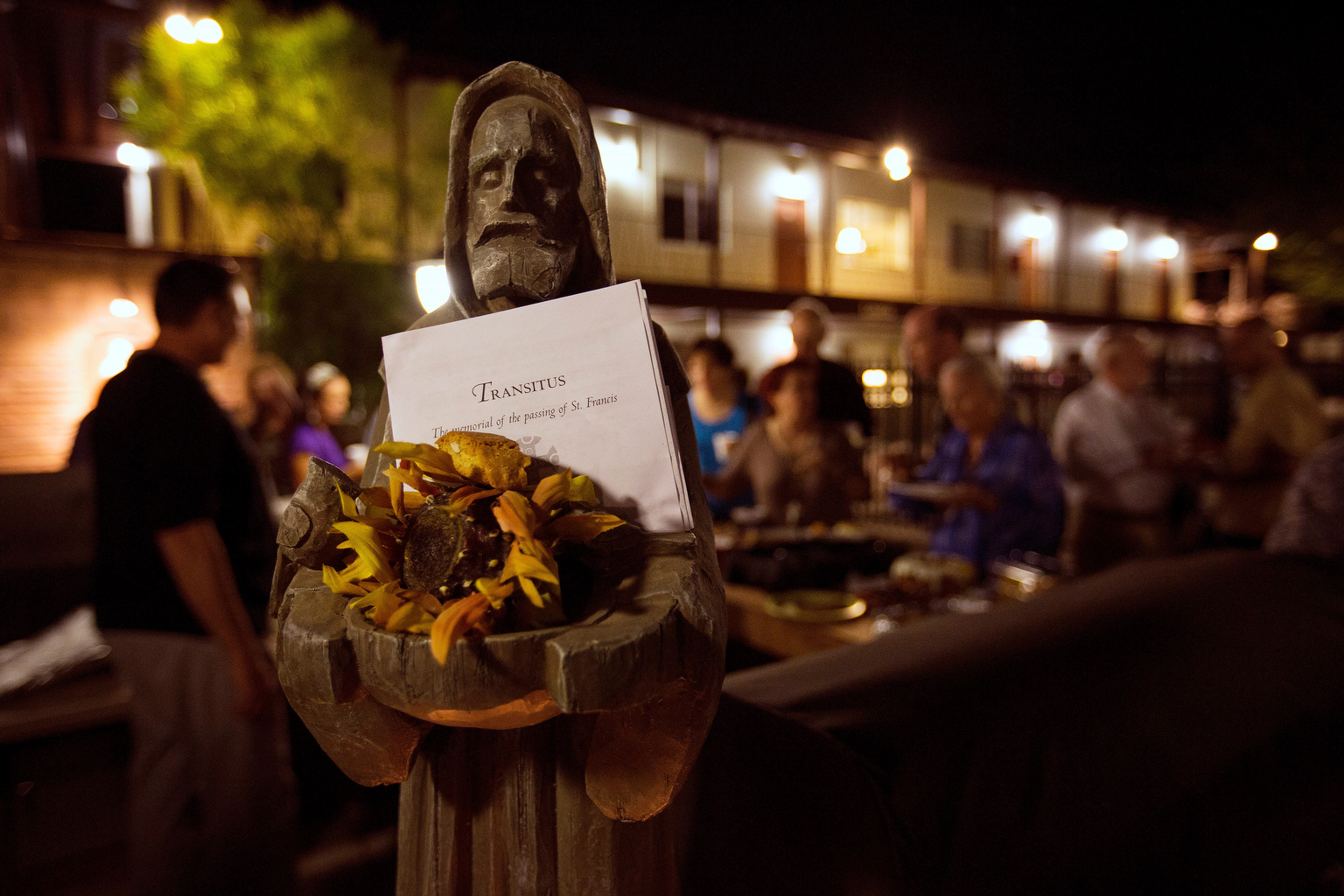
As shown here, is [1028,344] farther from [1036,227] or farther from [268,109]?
[268,109]

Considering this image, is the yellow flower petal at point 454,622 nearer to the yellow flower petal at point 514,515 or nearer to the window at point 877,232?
the yellow flower petal at point 514,515

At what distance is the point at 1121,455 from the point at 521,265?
13.1ft

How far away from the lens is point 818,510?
371 centimetres

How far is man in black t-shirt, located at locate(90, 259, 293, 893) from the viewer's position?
87.4 inches

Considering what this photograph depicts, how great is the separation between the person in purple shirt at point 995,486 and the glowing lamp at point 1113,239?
65.3 feet

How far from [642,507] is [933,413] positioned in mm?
12075

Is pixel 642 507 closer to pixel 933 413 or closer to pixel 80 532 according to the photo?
pixel 80 532

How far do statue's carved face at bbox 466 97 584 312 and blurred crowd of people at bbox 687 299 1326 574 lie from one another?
2.37m

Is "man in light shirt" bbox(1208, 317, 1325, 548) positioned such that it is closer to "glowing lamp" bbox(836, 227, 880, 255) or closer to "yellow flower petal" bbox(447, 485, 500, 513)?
"yellow flower petal" bbox(447, 485, 500, 513)

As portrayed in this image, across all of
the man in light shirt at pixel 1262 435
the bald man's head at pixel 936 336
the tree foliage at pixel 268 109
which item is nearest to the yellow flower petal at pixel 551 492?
the bald man's head at pixel 936 336

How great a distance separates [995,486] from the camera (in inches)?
117

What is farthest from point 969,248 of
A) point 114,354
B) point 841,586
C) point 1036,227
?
point 841,586

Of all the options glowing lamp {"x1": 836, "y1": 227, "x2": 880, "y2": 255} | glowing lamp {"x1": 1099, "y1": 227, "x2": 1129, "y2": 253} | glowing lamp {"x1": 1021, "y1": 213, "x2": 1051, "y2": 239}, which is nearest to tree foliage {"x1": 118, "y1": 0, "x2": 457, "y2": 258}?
glowing lamp {"x1": 836, "y1": 227, "x2": 880, "y2": 255}

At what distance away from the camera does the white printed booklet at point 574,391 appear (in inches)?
34.8
